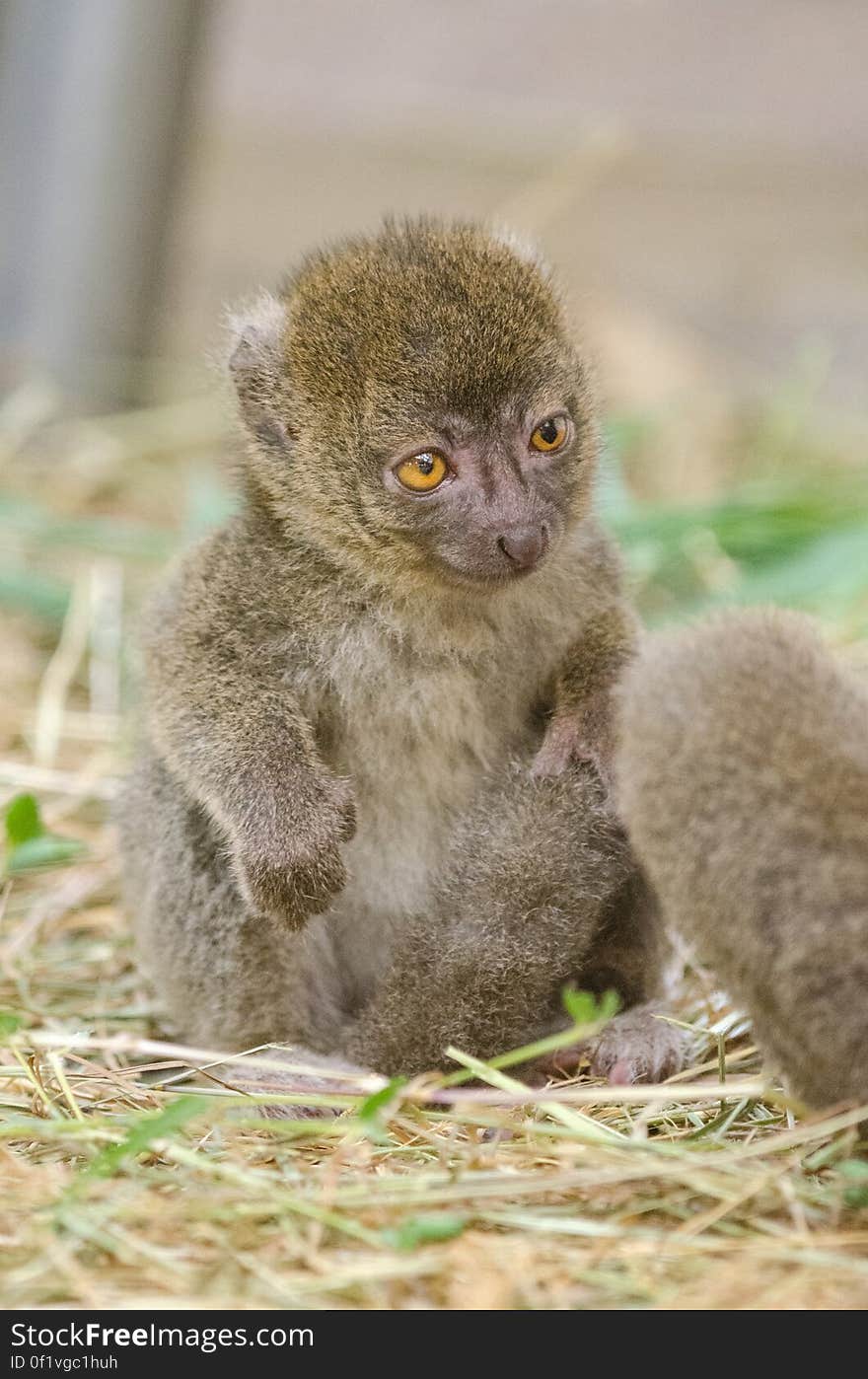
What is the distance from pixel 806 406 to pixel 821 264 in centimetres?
157

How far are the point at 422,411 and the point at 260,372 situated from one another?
2.03 feet

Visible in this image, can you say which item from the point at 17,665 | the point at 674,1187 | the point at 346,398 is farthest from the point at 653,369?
the point at 674,1187

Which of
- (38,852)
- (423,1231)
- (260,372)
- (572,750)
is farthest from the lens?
(38,852)

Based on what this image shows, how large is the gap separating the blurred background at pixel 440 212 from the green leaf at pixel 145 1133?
12.4 feet

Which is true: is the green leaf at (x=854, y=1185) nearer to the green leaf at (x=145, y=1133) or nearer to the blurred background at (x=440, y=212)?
the green leaf at (x=145, y=1133)

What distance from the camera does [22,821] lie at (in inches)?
196

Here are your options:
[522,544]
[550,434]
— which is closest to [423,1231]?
[522,544]

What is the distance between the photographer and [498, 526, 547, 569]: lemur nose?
4129 mm

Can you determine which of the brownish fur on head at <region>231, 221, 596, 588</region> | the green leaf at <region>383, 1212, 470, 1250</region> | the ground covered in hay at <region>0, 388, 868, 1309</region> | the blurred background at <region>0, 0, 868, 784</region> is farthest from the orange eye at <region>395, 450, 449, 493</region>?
the blurred background at <region>0, 0, 868, 784</region>

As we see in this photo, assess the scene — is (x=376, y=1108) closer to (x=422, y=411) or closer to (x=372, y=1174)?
(x=372, y=1174)

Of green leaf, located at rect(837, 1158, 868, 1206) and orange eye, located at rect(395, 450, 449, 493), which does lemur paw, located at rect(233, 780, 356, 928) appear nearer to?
orange eye, located at rect(395, 450, 449, 493)

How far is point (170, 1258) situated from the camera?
3047 millimetres

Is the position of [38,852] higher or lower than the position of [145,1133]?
higher

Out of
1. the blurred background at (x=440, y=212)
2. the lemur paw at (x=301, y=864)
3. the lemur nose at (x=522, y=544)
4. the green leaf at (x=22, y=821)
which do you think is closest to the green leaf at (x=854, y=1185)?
the lemur paw at (x=301, y=864)
